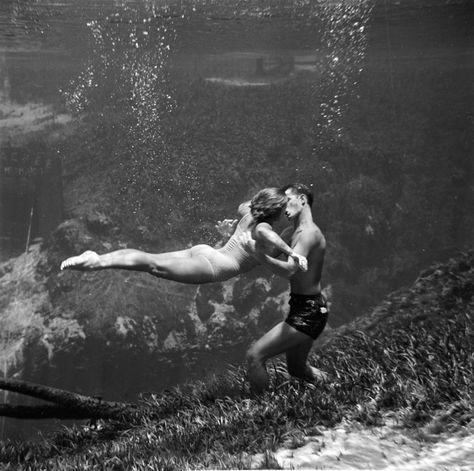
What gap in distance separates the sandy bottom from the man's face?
69.6 inches

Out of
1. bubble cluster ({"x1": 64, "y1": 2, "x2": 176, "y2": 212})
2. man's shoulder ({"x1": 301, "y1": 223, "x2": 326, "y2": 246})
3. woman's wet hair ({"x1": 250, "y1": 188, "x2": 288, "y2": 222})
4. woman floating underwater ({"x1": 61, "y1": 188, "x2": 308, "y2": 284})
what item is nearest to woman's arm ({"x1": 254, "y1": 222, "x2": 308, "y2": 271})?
woman floating underwater ({"x1": 61, "y1": 188, "x2": 308, "y2": 284})

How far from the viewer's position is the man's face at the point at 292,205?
14.6 feet

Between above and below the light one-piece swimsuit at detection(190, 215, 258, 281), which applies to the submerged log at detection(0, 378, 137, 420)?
below

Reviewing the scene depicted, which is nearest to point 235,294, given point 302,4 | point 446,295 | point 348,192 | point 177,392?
point 348,192

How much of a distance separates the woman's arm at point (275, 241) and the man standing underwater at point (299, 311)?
0.42 feet

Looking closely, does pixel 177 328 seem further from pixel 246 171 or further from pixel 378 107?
pixel 378 107

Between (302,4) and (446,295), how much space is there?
13.3 meters

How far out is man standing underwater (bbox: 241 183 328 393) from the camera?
4.30m

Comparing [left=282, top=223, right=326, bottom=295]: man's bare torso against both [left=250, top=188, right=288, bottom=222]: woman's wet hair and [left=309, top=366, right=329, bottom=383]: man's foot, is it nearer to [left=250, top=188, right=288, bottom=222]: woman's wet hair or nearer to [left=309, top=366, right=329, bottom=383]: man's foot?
[left=250, top=188, right=288, bottom=222]: woman's wet hair

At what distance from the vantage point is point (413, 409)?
3.58 meters

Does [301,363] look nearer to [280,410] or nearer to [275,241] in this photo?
[280,410]

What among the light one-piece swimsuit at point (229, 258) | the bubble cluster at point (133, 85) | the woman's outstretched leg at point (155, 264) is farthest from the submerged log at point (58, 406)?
the bubble cluster at point (133, 85)

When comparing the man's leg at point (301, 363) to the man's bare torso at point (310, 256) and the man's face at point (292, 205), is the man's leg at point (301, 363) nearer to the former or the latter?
the man's bare torso at point (310, 256)

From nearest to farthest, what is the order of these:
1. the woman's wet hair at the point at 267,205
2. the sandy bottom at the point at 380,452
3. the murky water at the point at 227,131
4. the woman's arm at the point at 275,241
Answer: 1. the sandy bottom at the point at 380,452
2. the woman's arm at the point at 275,241
3. the woman's wet hair at the point at 267,205
4. the murky water at the point at 227,131
